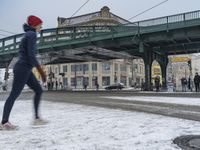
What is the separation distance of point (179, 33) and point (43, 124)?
37311 mm

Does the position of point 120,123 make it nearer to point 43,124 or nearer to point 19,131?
point 43,124

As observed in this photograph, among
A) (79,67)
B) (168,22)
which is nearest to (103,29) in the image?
(168,22)

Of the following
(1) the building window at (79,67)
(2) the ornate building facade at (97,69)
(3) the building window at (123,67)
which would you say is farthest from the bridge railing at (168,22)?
(3) the building window at (123,67)

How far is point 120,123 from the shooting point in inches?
281

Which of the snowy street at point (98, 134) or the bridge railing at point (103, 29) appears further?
the bridge railing at point (103, 29)

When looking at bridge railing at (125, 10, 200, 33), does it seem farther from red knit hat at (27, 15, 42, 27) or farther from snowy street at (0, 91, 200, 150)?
red knit hat at (27, 15, 42, 27)

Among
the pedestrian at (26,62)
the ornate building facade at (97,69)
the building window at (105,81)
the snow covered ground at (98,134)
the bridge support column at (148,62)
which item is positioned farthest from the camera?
the building window at (105,81)

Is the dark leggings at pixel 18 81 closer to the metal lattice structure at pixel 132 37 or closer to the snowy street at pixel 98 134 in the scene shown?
the snowy street at pixel 98 134

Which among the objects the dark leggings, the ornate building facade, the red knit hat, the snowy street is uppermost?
the ornate building facade

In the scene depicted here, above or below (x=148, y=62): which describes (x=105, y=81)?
below

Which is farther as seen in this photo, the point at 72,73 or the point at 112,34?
the point at 72,73

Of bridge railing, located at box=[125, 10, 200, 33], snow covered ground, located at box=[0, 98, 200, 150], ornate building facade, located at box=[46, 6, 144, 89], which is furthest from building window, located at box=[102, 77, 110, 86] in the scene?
snow covered ground, located at box=[0, 98, 200, 150]

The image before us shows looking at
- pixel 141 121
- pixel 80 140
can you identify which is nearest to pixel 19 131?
pixel 80 140

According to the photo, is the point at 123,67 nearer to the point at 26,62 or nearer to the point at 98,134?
the point at 26,62
